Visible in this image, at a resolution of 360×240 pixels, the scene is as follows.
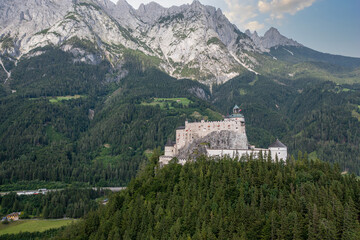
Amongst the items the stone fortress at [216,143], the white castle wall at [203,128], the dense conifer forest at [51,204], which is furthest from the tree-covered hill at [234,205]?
the dense conifer forest at [51,204]

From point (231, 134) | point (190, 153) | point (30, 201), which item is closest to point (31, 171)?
point (30, 201)

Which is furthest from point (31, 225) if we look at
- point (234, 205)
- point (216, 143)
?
point (234, 205)

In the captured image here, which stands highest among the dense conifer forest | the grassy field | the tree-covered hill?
the tree-covered hill

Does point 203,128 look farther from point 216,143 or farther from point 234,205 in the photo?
point 234,205

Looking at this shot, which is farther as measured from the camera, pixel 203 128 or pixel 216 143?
pixel 203 128

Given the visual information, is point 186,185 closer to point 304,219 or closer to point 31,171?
point 304,219

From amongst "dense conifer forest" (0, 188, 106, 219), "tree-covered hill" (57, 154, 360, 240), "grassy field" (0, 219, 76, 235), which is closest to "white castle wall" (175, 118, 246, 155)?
"tree-covered hill" (57, 154, 360, 240)

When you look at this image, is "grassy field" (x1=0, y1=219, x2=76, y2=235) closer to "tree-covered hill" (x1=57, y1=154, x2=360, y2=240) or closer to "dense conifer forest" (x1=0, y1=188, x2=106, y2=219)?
"dense conifer forest" (x1=0, y1=188, x2=106, y2=219)
